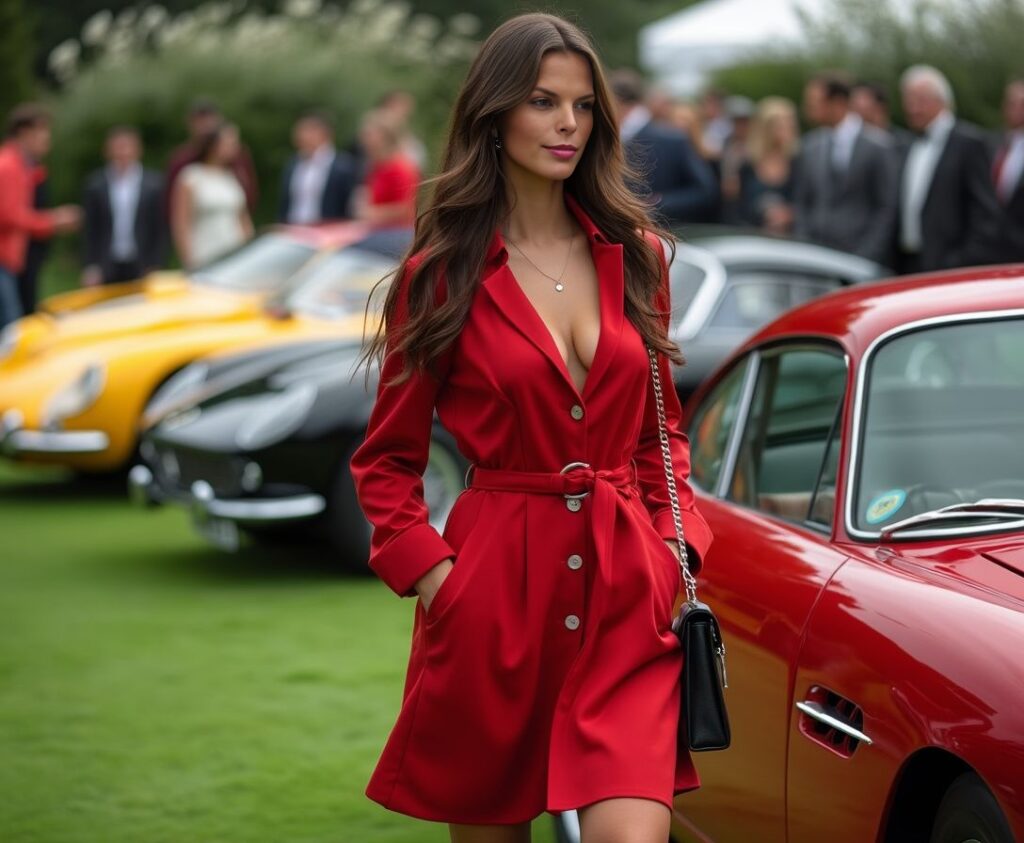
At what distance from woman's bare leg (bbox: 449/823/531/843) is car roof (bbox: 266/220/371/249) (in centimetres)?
806

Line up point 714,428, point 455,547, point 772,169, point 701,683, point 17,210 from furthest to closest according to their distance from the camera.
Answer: point 17,210 < point 772,169 < point 714,428 < point 455,547 < point 701,683

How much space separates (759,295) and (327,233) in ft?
13.5

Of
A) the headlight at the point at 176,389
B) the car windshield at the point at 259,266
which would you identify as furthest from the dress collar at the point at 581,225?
the car windshield at the point at 259,266

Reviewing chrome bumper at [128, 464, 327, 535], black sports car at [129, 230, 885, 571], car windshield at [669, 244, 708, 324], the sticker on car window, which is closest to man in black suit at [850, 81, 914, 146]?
black sports car at [129, 230, 885, 571]

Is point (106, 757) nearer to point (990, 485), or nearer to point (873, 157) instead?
point (990, 485)

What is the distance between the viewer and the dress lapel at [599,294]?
10.3 ft

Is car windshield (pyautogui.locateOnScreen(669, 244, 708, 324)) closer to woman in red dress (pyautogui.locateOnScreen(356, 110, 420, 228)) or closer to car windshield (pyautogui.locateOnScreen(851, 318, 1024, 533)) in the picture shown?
woman in red dress (pyautogui.locateOnScreen(356, 110, 420, 228))

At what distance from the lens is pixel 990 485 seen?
3822 millimetres

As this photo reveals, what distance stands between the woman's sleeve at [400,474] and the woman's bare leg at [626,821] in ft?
1.70

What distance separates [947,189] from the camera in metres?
11.1

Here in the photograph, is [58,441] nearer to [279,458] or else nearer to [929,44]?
[279,458]

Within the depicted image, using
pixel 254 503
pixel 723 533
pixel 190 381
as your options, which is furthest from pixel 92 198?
pixel 723 533

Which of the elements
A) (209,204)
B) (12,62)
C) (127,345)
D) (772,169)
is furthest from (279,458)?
(12,62)

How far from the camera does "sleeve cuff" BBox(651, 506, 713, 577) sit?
328cm
